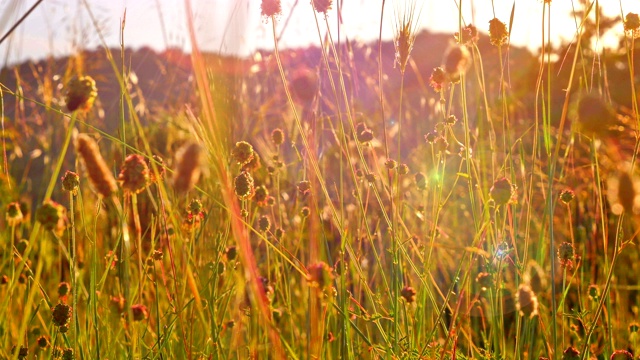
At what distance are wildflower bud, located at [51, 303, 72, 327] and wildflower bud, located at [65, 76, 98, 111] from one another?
1.67 ft

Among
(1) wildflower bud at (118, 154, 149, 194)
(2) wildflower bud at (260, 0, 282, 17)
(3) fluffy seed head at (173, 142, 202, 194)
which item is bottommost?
(1) wildflower bud at (118, 154, 149, 194)

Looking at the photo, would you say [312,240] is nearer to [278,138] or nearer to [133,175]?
[133,175]

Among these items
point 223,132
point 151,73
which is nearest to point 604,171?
point 223,132

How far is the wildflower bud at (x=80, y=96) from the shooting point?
0.66 meters

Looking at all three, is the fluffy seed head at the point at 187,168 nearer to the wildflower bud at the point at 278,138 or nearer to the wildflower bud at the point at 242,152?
the wildflower bud at the point at 242,152

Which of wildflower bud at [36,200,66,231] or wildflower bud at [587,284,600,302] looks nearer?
wildflower bud at [36,200,66,231]

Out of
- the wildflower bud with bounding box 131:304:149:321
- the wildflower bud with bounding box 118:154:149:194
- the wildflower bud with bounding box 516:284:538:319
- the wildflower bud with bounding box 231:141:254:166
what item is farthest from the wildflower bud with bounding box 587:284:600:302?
the wildflower bud with bounding box 118:154:149:194

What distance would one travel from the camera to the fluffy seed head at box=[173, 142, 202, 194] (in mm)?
502

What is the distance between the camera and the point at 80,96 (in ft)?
2.17

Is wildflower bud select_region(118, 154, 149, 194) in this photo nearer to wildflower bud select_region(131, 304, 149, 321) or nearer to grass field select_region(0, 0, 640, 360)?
grass field select_region(0, 0, 640, 360)

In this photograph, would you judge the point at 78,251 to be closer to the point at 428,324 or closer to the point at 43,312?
the point at 43,312

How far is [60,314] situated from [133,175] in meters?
0.53

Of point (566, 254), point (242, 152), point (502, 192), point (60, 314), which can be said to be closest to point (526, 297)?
point (502, 192)

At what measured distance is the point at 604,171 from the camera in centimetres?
231
